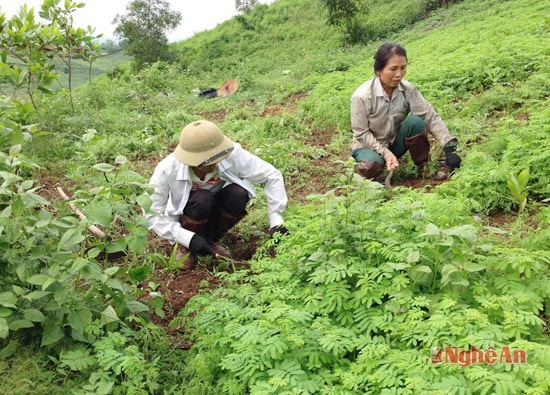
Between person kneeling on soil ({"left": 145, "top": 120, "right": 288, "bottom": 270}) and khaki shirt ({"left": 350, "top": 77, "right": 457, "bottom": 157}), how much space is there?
1.11 meters

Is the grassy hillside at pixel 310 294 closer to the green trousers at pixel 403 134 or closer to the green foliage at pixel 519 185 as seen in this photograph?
the green foliage at pixel 519 185

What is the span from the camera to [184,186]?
345cm

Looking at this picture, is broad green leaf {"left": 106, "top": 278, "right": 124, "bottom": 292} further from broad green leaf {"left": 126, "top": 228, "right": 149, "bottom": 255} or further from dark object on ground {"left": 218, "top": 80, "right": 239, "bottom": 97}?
dark object on ground {"left": 218, "top": 80, "right": 239, "bottom": 97}

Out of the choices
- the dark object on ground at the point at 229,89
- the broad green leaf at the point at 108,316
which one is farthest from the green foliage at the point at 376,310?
the dark object on ground at the point at 229,89

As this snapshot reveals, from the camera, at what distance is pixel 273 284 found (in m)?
2.64

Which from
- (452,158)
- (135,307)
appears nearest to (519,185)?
(452,158)

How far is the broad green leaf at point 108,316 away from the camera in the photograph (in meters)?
2.45

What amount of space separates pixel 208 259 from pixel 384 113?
2002mm

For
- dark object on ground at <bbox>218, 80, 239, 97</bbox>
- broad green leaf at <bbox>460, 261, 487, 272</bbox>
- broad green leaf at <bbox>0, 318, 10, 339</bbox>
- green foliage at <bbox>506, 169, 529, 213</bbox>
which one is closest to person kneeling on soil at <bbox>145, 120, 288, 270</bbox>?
broad green leaf at <bbox>0, 318, 10, 339</bbox>

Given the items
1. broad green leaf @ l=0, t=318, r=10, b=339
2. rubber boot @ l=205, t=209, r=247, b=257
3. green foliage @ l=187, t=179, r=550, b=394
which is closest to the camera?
green foliage @ l=187, t=179, r=550, b=394

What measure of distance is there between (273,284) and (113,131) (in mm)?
5150

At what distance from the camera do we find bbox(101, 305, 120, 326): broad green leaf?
245cm

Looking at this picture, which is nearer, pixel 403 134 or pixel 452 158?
pixel 452 158

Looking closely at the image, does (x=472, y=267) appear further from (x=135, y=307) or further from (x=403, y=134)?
(x=403, y=134)
